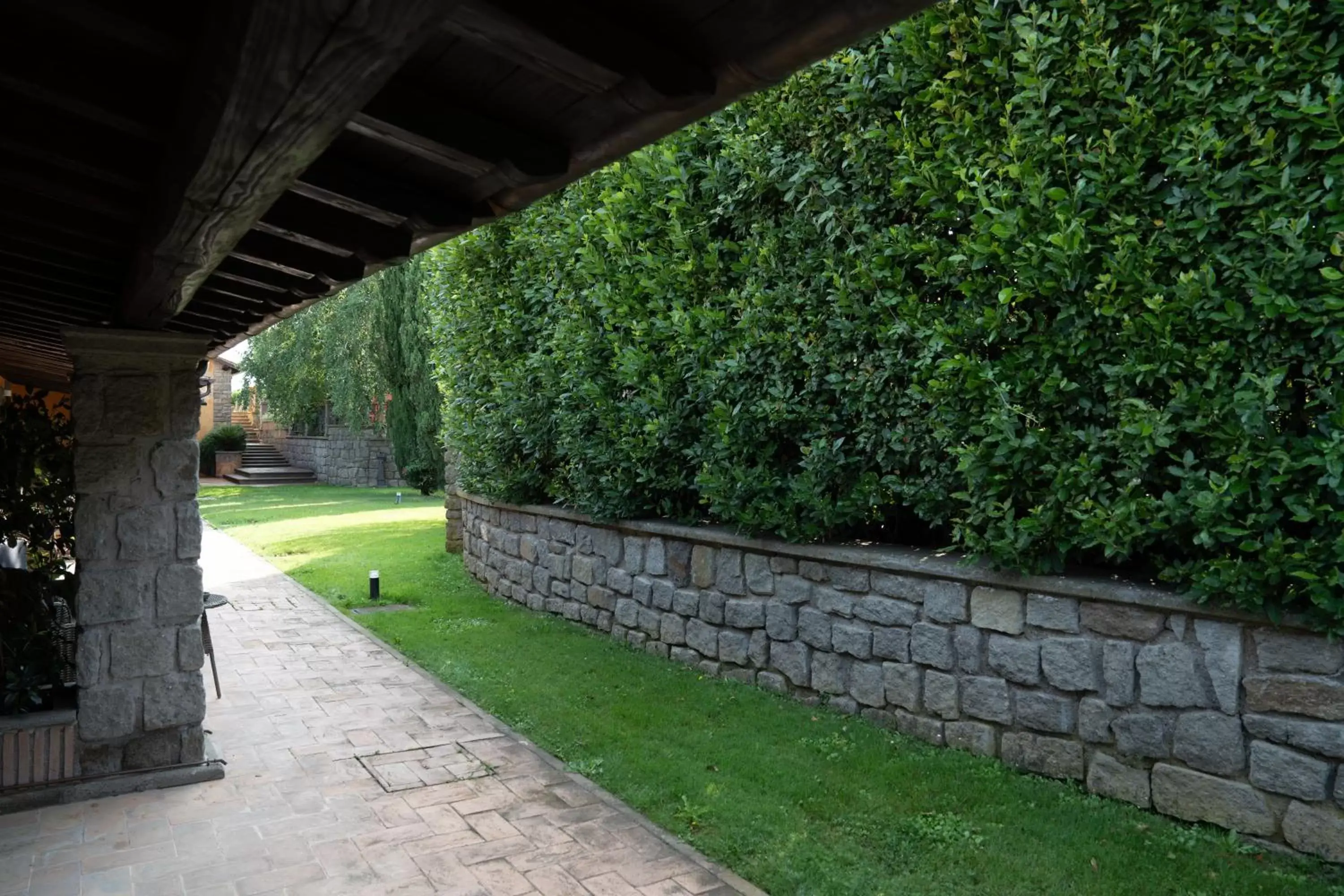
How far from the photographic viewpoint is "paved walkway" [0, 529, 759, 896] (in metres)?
3.64

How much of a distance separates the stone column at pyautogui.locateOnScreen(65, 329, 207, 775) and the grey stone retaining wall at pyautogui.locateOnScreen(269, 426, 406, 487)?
21864 mm

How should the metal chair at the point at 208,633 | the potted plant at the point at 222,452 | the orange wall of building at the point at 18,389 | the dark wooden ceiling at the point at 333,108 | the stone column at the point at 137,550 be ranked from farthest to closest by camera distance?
the potted plant at the point at 222,452, the orange wall of building at the point at 18,389, the metal chair at the point at 208,633, the stone column at the point at 137,550, the dark wooden ceiling at the point at 333,108

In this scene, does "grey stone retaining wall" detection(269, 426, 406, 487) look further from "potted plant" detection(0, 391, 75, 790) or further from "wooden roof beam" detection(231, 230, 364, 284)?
"wooden roof beam" detection(231, 230, 364, 284)

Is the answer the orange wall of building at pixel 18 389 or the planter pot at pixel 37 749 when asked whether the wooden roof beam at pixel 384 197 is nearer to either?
the planter pot at pixel 37 749

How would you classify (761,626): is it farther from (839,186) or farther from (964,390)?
(839,186)

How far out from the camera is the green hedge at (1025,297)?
3.52 m

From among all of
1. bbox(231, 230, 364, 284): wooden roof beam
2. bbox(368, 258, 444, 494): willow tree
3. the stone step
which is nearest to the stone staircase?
the stone step

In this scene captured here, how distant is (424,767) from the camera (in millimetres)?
4930

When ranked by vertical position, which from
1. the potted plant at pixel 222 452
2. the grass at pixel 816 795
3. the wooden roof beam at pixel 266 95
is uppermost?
the wooden roof beam at pixel 266 95

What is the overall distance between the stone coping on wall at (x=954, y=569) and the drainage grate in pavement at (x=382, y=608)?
Answer: 3.21 meters

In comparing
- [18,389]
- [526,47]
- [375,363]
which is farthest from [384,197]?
[375,363]

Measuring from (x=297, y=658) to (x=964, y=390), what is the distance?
572cm

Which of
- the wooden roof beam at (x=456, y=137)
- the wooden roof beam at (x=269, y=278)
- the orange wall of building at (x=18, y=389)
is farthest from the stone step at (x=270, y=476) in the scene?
the wooden roof beam at (x=456, y=137)

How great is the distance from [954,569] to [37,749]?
4.78m
